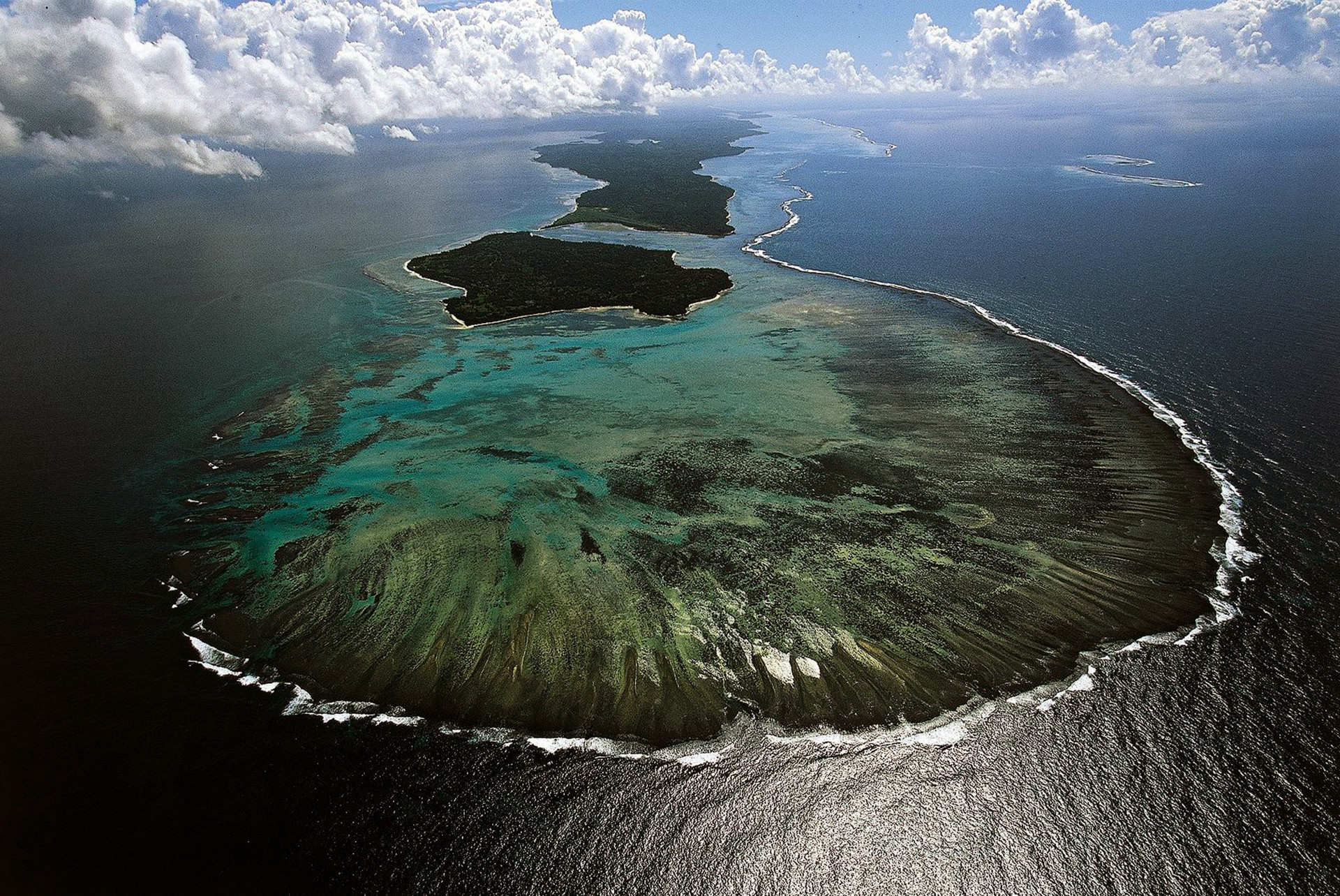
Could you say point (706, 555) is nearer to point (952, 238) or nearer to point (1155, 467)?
point (1155, 467)

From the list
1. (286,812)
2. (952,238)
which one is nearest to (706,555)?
(286,812)

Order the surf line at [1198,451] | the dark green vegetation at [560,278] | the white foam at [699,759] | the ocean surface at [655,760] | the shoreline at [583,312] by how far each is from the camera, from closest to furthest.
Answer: the ocean surface at [655,760]
the white foam at [699,759]
the surf line at [1198,451]
the shoreline at [583,312]
the dark green vegetation at [560,278]

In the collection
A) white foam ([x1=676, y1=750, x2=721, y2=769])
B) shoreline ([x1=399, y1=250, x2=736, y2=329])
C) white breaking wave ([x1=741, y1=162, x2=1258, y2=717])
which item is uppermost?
white breaking wave ([x1=741, y1=162, x2=1258, y2=717])

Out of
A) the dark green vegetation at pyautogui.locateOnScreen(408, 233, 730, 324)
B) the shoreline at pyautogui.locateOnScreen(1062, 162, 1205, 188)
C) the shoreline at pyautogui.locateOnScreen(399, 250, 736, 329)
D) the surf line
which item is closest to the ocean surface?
the surf line

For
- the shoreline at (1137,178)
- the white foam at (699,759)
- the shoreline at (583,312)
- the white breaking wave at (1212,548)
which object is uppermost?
the shoreline at (1137,178)

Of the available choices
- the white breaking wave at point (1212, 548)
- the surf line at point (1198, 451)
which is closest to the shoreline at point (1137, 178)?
the surf line at point (1198, 451)

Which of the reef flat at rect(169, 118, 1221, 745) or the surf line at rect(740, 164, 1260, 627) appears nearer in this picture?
the reef flat at rect(169, 118, 1221, 745)

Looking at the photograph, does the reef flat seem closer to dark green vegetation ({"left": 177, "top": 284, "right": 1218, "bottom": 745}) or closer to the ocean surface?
dark green vegetation ({"left": 177, "top": 284, "right": 1218, "bottom": 745})

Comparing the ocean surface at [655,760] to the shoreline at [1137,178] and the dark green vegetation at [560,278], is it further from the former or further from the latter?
the shoreline at [1137,178]
